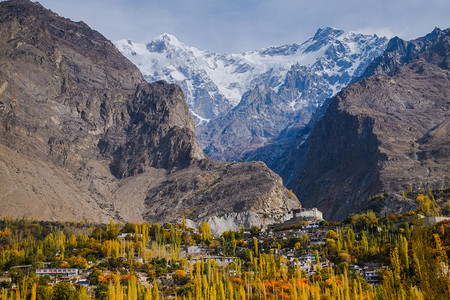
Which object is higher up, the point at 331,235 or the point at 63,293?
the point at 331,235

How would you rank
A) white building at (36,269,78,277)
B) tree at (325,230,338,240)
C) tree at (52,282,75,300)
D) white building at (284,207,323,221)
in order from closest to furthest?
tree at (52,282,75,300) < white building at (36,269,78,277) < tree at (325,230,338,240) < white building at (284,207,323,221)

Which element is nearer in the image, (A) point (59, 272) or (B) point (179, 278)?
(B) point (179, 278)

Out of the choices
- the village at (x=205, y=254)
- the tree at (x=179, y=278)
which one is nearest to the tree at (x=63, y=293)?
the village at (x=205, y=254)

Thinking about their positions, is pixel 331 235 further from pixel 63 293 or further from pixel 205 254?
pixel 63 293

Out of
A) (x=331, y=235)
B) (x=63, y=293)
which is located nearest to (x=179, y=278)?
(x=63, y=293)

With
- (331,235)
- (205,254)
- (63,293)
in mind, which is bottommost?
(63,293)

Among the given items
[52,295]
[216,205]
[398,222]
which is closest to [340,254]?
[398,222]

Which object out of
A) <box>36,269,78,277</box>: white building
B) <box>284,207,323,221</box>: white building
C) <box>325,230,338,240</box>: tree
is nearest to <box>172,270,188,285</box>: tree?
<box>36,269,78,277</box>: white building

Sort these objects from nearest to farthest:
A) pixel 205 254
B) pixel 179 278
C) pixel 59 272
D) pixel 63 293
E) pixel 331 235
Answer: pixel 63 293
pixel 179 278
pixel 59 272
pixel 331 235
pixel 205 254

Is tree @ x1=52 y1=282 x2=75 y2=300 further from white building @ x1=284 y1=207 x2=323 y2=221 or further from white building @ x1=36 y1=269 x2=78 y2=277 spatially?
white building @ x1=284 y1=207 x2=323 y2=221

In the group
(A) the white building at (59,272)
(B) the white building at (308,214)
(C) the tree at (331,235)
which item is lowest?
(A) the white building at (59,272)

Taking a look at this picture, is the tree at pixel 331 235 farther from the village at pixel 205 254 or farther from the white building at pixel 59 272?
the white building at pixel 59 272
